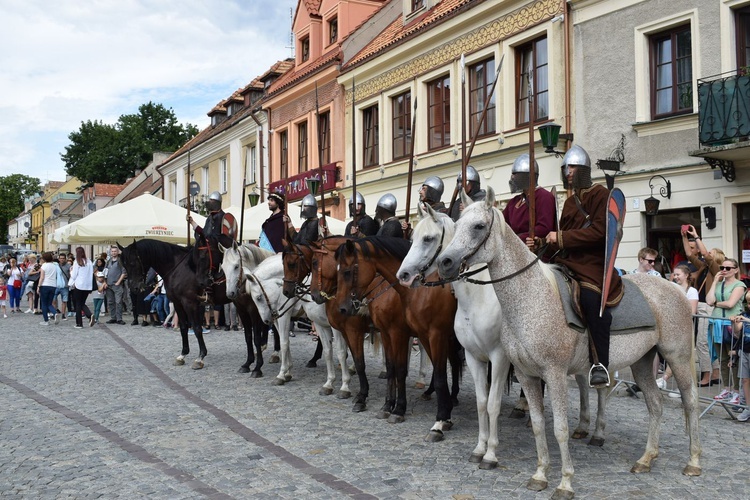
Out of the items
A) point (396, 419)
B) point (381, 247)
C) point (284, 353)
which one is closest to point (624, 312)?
point (381, 247)

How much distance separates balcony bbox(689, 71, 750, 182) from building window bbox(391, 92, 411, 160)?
30.8 ft

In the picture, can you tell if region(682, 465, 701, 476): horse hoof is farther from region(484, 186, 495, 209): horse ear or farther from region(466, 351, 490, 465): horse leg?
region(484, 186, 495, 209): horse ear

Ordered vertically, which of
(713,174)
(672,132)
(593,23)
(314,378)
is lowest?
(314,378)

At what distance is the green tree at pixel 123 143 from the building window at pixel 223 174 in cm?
2448

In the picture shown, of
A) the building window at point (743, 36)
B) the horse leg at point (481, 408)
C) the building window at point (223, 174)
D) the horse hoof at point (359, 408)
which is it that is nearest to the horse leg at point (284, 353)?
the horse hoof at point (359, 408)

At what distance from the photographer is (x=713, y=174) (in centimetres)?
1202

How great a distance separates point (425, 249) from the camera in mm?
5441

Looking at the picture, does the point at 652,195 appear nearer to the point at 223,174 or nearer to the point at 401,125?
the point at 401,125

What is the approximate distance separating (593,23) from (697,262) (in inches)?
257

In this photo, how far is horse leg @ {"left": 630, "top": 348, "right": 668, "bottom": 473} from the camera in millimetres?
5422

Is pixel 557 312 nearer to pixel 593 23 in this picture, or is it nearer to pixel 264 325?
pixel 264 325

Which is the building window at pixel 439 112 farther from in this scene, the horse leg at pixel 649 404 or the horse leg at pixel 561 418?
the horse leg at pixel 561 418

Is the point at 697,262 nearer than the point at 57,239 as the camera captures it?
Yes

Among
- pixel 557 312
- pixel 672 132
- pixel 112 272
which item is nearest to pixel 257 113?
pixel 112 272
